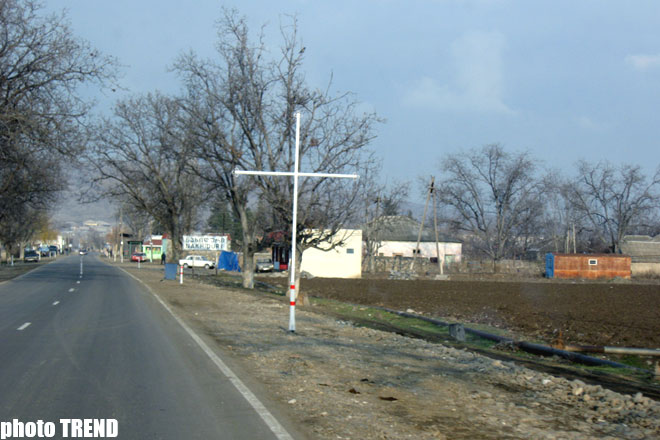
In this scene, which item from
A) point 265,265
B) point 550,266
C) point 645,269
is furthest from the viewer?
point 645,269

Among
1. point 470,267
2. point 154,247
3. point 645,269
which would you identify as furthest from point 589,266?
point 154,247

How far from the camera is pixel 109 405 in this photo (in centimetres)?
766

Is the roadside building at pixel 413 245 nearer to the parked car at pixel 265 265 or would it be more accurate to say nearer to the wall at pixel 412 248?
the wall at pixel 412 248

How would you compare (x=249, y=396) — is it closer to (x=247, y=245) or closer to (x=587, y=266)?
(x=247, y=245)

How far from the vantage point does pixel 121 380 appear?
9195 millimetres

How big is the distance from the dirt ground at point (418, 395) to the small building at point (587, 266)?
5488 centimetres

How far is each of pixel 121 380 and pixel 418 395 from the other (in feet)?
14.0

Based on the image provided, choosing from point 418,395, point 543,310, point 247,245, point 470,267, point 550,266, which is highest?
point 247,245

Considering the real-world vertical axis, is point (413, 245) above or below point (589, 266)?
above

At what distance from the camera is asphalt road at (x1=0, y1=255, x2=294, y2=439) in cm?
698

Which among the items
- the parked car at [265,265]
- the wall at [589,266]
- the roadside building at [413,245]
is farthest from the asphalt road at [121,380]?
the roadside building at [413,245]

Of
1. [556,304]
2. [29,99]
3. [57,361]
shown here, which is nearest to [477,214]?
[556,304]

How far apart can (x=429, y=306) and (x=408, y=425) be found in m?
21.2

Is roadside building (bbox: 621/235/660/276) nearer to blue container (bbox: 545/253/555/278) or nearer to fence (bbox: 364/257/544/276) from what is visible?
fence (bbox: 364/257/544/276)
